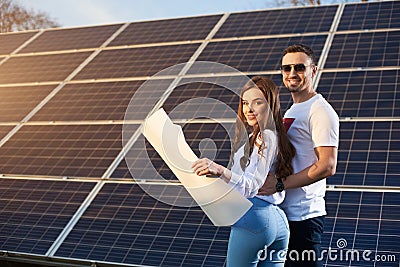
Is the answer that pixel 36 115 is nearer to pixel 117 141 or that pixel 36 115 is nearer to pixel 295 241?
pixel 117 141

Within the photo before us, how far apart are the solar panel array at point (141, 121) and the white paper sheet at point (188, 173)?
0.78 m

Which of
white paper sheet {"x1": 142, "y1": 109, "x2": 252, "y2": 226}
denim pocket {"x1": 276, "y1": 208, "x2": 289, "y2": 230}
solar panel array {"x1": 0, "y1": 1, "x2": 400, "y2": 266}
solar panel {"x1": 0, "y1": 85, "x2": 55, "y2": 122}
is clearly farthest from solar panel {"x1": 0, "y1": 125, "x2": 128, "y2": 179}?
white paper sheet {"x1": 142, "y1": 109, "x2": 252, "y2": 226}

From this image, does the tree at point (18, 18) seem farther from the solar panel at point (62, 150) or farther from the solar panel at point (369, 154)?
the solar panel at point (369, 154)

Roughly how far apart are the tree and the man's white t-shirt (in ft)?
114

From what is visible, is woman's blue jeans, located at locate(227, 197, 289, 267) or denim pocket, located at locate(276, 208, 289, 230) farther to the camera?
denim pocket, located at locate(276, 208, 289, 230)

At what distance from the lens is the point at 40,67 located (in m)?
12.1

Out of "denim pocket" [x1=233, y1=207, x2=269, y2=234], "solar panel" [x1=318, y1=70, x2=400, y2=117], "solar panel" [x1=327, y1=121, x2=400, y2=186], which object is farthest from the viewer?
"solar panel" [x1=318, y1=70, x2=400, y2=117]

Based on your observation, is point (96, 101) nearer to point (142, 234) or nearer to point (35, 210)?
point (35, 210)

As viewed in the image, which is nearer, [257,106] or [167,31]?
[257,106]

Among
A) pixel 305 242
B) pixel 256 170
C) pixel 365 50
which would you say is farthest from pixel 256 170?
pixel 365 50

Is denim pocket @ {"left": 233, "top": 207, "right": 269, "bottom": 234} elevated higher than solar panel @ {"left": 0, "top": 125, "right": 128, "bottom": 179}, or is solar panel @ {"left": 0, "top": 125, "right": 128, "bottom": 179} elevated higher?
denim pocket @ {"left": 233, "top": 207, "right": 269, "bottom": 234}

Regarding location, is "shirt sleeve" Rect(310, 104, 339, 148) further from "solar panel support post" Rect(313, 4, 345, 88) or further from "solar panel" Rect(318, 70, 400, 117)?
"solar panel support post" Rect(313, 4, 345, 88)

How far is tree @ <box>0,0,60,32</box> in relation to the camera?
122ft

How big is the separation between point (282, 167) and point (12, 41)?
36.8 ft
